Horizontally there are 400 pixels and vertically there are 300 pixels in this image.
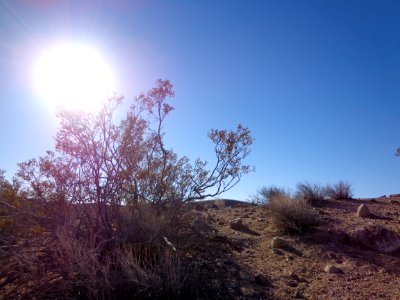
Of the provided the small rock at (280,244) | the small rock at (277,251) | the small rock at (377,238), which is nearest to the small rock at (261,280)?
the small rock at (277,251)

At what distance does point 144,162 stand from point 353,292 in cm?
431

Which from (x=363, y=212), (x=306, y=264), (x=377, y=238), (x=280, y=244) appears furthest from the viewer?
(x=363, y=212)

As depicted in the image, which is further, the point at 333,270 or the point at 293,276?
the point at 333,270

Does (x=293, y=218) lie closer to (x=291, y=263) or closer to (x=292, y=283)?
(x=291, y=263)

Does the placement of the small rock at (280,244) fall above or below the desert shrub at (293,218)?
below

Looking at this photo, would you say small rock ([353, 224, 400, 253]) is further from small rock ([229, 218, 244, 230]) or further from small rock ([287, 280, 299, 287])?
small rock ([229, 218, 244, 230])

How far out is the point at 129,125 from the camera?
6.72 metres

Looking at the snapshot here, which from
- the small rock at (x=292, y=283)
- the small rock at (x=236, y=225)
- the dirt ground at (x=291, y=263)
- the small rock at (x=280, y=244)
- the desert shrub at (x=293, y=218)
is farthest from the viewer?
the small rock at (x=236, y=225)

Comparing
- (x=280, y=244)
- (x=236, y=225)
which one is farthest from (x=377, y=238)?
(x=236, y=225)

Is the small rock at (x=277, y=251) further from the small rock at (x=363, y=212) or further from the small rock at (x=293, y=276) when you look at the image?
the small rock at (x=363, y=212)

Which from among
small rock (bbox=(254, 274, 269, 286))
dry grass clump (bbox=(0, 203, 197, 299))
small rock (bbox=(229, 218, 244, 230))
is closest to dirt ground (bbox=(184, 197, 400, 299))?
small rock (bbox=(254, 274, 269, 286))

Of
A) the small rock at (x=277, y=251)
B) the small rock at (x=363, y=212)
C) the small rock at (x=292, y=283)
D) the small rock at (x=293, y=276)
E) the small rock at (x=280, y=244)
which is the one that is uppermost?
the small rock at (x=363, y=212)

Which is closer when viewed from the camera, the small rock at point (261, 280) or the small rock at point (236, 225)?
the small rock at point (261, 280)

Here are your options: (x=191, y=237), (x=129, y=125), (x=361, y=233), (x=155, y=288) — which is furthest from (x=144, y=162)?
(x=361, y=233)
